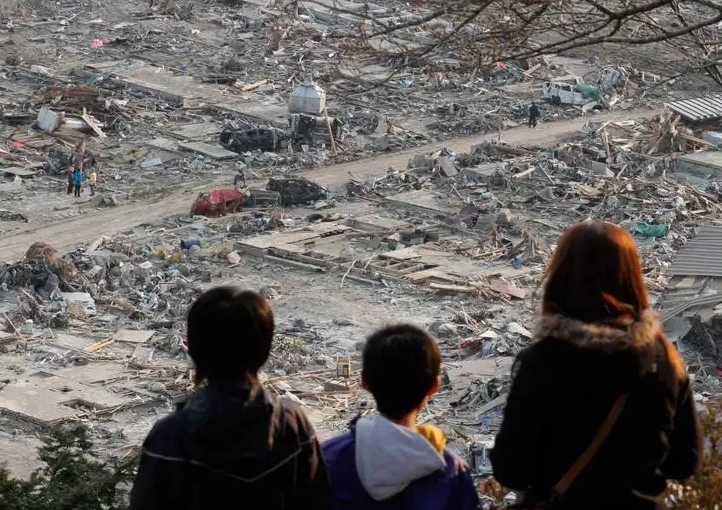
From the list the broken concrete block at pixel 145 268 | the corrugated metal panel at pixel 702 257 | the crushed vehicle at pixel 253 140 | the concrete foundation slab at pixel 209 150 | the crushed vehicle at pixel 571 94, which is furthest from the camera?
the crushed vehicle at pixel 571 94

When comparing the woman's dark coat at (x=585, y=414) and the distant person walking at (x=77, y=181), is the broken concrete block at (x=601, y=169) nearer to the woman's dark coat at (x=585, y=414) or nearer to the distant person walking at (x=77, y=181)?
the distant person walking at (x=77, y=181)

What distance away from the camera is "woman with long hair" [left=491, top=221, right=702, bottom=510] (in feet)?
11.1

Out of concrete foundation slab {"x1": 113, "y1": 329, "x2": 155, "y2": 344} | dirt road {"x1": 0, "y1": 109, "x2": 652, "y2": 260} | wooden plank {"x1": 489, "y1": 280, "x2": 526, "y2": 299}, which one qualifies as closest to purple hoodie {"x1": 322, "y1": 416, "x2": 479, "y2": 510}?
concrete foundation slab {"x1": 113, "y1": 329, "x2": 155, "y2": 344}

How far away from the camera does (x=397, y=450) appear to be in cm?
344

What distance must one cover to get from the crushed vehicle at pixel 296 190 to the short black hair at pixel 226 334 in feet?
68.2

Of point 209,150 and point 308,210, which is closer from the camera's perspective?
point 308,210

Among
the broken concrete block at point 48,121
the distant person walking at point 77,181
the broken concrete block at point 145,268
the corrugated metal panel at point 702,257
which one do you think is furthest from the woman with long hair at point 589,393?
the broken concrete block at point 48,121

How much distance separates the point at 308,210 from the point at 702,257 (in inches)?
365

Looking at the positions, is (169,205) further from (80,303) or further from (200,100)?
(200,100)

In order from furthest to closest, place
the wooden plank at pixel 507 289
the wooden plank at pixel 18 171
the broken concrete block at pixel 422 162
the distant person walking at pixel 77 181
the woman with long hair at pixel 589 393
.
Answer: the broken concrete block at pixel 422 162
the wooden plank at pixel 18 171
the distant person walking at pixel 77 181
the wooden plank at pixel 507 289
the woman with long hair at pixel 589 393

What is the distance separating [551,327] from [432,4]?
2.56 m

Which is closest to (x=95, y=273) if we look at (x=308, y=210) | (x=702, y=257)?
(x=308, y=210)

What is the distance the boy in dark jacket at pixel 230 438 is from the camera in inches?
128

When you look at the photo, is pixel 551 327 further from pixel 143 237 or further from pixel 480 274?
pixel 143 237
